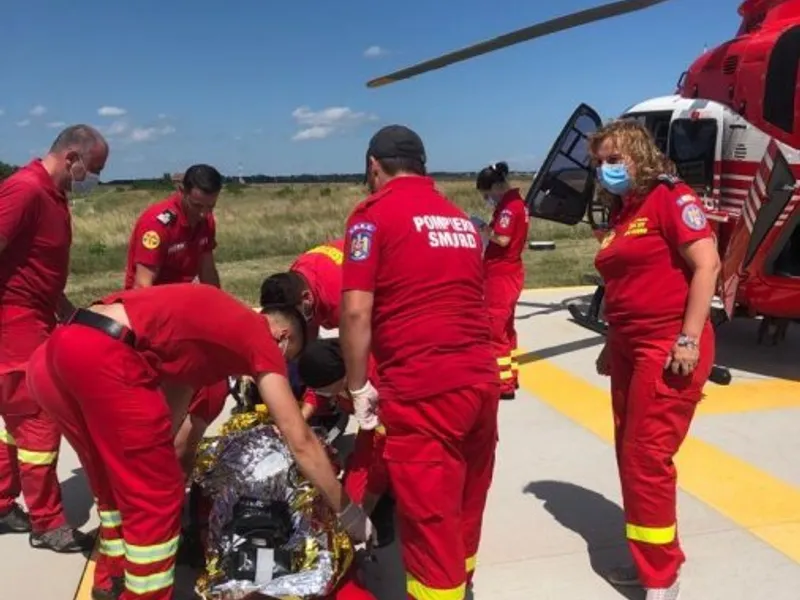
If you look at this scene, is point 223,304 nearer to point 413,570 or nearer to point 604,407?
point 413,570

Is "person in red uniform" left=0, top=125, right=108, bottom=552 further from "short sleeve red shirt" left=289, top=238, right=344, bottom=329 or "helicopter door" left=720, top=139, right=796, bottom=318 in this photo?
"helicopter door" left=720, top=139, right=796, bottom=318

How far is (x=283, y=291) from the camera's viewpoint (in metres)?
3.34

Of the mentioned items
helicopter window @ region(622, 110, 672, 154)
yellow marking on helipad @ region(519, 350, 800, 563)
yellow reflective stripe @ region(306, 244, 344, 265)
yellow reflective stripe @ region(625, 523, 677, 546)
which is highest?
helicopter window @ region(622, 110, 672, 154)

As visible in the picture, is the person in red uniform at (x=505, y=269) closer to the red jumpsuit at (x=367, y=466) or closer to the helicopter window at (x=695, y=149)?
the helicopter window at (x=695, y=149)

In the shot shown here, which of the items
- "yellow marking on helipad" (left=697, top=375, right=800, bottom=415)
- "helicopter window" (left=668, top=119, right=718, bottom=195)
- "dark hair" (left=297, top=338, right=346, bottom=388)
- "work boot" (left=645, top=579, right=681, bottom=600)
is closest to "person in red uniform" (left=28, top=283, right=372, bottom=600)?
"dark hair" (left=297, top=338, right=346, bottom=388)

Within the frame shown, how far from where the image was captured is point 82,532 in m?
4.01

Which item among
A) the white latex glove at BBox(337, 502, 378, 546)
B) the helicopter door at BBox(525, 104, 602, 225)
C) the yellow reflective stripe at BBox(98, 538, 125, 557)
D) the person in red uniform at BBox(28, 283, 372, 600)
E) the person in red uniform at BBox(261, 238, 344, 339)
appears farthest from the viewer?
the helicopter door at BBox(525, 104, 602, 225)

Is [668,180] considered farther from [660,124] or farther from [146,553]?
[660,124]

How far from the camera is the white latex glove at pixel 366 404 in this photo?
9.29 feet

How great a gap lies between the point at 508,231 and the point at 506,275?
35 cm

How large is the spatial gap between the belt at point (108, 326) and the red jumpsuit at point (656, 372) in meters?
1.94

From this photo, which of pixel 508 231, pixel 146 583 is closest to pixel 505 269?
pixel 508 231

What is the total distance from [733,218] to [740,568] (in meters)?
3.96

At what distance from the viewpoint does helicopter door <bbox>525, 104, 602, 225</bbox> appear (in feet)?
25.5
